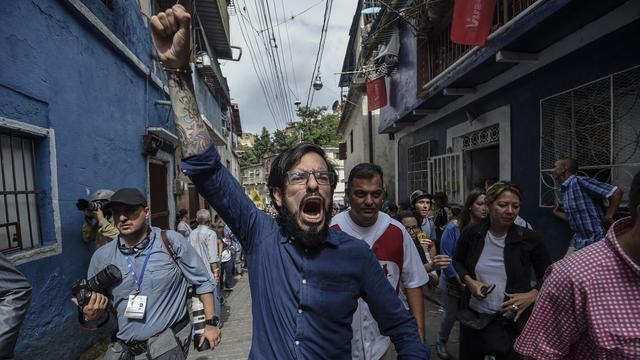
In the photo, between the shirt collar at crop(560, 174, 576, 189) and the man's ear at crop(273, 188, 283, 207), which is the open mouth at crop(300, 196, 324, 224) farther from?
the shirt collar at crop(560, 174, 576, 189)

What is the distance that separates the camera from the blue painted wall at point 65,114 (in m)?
3.64

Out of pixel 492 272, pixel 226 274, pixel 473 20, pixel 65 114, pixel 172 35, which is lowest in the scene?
pixel 226 274

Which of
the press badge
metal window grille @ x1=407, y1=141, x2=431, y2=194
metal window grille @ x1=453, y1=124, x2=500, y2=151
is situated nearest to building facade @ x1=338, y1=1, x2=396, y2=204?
metal window grille @ x1=407, y1=141, x2=431, y2=194

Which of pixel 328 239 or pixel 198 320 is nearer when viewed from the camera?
pixel 328 239

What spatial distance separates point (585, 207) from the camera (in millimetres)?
3729

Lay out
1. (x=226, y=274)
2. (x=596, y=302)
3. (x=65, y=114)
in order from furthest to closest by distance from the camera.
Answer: (x=226, y=274)
(x=65, y=114)
(x=596, y=302)

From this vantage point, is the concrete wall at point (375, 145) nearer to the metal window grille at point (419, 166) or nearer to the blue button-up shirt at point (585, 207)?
the metal window grille at point (419, 166)

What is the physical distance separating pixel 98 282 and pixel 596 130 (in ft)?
17.5

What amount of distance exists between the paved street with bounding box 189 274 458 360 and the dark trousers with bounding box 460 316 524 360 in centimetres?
151

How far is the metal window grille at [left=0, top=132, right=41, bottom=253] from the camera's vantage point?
11.5ft

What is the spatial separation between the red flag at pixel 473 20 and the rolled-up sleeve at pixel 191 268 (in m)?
4.81

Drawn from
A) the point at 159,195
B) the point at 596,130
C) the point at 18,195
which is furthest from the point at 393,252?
the point at 159,195

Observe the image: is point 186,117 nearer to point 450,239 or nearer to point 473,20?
point 450,239

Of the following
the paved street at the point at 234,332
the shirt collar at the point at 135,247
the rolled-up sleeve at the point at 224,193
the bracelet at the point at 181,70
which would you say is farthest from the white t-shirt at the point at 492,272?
the paved street at the point at 234,332
